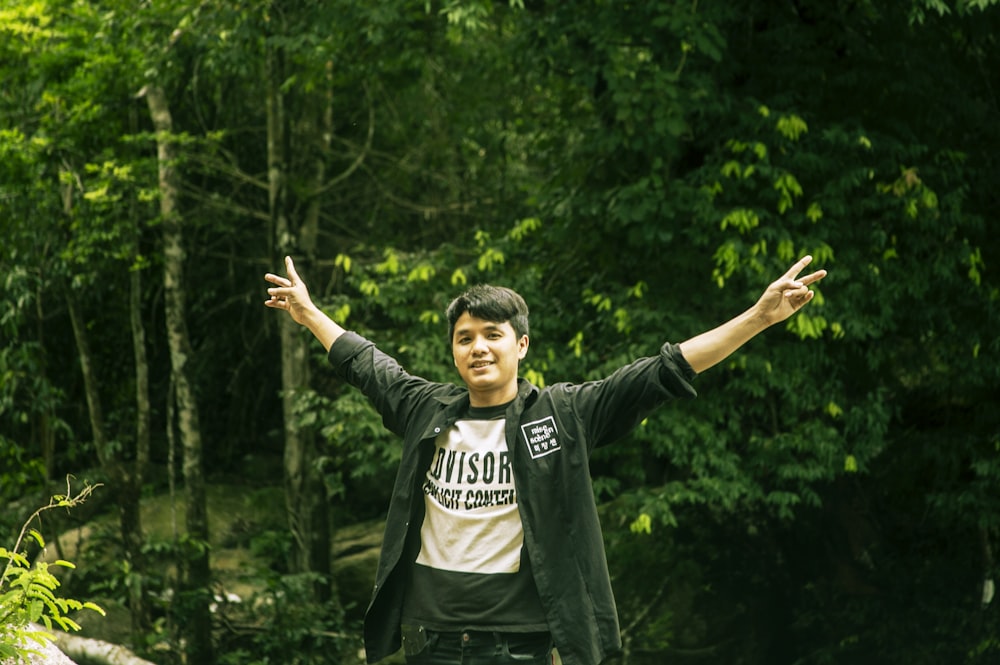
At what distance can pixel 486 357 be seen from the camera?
2922 mm

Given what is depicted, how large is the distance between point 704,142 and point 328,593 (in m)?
4.93

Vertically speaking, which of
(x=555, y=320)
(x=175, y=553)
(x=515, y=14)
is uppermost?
(x=515, y=14)

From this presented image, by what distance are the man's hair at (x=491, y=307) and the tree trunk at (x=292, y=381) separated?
7069 mm

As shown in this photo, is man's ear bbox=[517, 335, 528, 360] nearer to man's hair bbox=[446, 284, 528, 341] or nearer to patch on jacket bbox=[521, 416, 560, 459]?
man's hair bbox=[446, 284, 528, 341]

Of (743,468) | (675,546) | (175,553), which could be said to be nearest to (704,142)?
(743,468)

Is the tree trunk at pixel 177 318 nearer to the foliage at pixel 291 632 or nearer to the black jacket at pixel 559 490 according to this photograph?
the foliage at pixel 291 632

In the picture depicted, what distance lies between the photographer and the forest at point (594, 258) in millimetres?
7949

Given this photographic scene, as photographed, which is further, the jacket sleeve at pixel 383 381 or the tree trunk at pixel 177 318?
the tree trunk at pixel 177 318

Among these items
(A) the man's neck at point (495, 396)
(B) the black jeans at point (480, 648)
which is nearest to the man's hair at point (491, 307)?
(A) the man's neck at point (495, 396)

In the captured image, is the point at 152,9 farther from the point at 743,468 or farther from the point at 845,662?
the point at 845,662

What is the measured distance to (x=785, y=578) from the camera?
32.3 feet

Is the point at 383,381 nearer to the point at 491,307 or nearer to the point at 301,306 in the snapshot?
the point at 301,306

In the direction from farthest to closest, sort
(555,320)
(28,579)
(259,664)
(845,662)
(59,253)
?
(59,253) < (845,662) < (555,320) < (259,664) < (28,579)

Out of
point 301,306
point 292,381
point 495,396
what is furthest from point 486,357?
point 292,381
